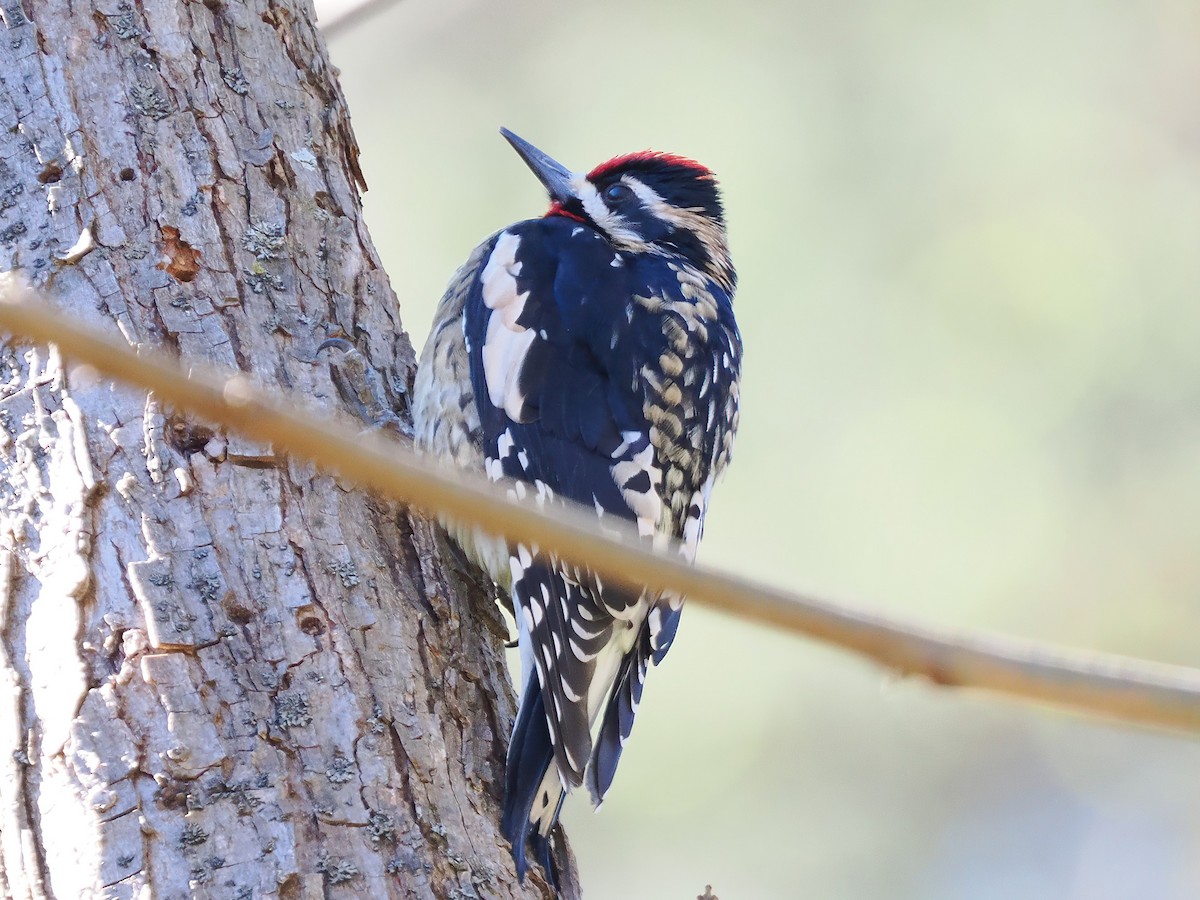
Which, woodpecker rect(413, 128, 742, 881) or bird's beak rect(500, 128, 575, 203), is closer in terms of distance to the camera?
woodpecker rect(413, 128, 742, 881)

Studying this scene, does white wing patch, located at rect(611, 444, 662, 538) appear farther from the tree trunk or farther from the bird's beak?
the bird's beak

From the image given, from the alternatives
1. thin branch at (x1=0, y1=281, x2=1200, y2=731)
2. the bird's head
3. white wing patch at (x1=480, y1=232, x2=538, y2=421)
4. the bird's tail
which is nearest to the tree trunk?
the bird's tail

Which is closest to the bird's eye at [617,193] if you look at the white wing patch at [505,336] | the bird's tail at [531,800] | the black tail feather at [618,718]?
the white wing patch at [505,336]

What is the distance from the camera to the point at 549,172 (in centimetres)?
351

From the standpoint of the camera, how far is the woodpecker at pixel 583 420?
95.0 inches

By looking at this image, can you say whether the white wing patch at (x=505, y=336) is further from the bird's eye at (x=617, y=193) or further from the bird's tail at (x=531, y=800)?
the bird's tail at (x=531, y=800)

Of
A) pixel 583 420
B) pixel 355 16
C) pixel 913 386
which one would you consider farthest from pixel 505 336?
pixel 913 386

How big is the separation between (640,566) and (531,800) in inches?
51.9

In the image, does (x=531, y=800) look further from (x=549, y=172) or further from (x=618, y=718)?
(x=549, y=172)

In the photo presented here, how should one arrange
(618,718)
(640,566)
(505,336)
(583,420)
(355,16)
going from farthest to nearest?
1. (355,16)
2. (505,336)
3. (583,420)
4. (618,718)
5. (640,566)

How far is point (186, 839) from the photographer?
1.72m

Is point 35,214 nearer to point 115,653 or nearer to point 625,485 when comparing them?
point 115,653

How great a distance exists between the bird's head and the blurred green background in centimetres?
234

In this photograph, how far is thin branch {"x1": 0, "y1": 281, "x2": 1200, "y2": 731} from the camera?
0.70 metres
